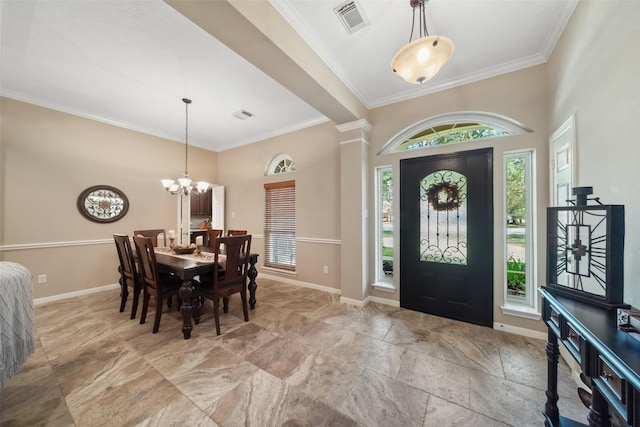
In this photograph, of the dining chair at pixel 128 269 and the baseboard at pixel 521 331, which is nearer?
the baseboard at pixel 521 331

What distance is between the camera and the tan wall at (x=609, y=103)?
118 centimetres

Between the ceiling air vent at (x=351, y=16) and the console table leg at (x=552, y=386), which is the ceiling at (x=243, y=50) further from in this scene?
the console table leg at (x=552, y=386)

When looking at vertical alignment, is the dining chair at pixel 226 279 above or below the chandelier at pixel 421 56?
below

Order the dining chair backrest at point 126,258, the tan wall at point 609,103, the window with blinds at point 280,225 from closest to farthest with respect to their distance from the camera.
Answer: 1. the tan wall at point 609,103
2. the dining chair backrest at point 126,258
3. the window with blinds at point 280,225

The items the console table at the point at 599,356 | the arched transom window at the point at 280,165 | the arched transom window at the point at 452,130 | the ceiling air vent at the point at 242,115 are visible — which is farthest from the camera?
the arched transom window at the point at 280,165

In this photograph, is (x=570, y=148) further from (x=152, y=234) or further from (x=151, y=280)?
(x=152, y=234)

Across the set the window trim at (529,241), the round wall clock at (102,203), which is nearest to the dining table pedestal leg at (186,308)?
the round wall clock at (102,203)

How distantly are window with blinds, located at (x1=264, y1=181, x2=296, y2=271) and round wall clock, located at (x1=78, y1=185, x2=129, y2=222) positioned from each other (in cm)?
257

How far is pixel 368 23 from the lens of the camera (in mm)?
1931

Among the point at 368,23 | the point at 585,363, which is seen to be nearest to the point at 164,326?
the point at 585,363

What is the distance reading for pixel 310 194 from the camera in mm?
3979

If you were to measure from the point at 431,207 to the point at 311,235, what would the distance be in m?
2.02

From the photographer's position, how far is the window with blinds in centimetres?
430

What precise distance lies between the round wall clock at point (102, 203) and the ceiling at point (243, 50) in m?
1.31
